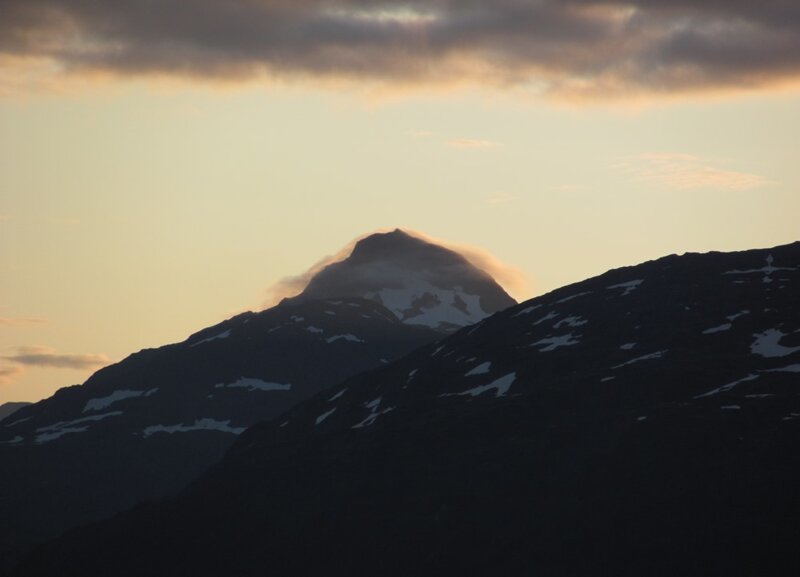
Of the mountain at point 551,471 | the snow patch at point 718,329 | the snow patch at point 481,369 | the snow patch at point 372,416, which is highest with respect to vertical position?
the snow patch at point 481,369

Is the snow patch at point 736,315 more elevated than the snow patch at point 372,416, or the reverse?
the snow patch at point 736,315

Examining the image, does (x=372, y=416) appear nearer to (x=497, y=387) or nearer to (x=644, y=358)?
(x=497, y=387)

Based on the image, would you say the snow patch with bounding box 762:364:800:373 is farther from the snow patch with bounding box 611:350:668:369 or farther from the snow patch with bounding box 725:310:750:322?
the snow patch with bounding box 725:310:750:322

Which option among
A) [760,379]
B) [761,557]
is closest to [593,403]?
[760,379]

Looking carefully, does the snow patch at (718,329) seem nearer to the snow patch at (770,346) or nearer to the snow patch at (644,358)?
the snow patch at (644,358)

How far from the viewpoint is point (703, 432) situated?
14012 cm

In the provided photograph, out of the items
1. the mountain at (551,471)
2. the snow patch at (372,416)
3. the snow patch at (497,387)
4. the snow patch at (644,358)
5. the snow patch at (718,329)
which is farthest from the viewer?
the snow patch at (372,416)

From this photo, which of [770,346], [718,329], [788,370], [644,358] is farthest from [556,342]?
[788,370]

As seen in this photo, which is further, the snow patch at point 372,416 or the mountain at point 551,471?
the snow patch at point 372,416

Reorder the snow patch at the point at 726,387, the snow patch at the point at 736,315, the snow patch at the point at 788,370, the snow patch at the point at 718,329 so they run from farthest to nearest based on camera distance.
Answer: the snow patch at the point at 736,315 → the snow patch at the point at 718,329 → the snow patch at the point at 726,387 → the snow patch at the point at 788,370

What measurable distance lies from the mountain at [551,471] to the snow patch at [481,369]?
0.31 m

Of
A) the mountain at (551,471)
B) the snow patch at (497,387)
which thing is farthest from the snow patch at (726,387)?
the snow patch at (497,387)

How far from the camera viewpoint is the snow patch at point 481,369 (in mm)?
192250

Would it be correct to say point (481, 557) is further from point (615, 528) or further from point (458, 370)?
point (458, 370)
